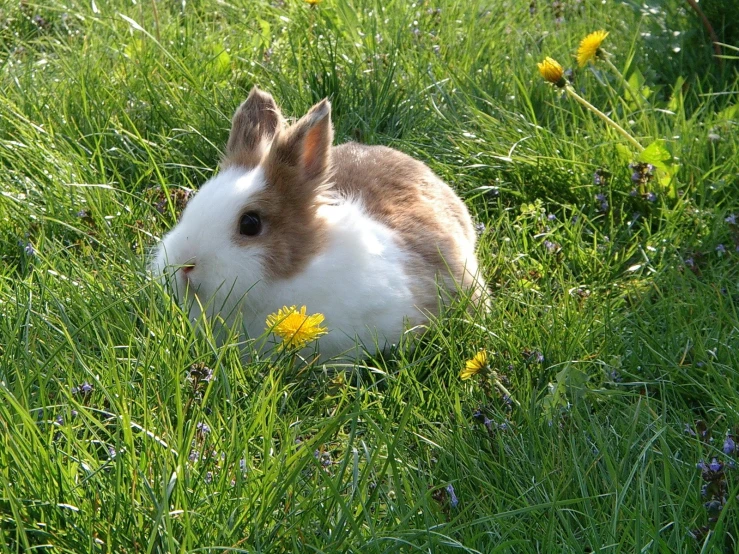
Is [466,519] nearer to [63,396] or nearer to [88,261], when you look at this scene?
[63,396]

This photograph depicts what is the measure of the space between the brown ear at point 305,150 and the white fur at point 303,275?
0.27ft

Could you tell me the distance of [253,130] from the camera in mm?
3361

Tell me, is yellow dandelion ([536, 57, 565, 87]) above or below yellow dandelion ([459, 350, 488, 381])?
above

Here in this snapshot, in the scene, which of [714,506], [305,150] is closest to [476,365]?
[714,506]

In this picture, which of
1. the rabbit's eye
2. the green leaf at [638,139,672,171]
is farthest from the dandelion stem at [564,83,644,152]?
the rabbit's eye

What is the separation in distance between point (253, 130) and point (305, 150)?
0.92 feet

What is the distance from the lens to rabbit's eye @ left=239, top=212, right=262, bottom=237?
3.02 meters

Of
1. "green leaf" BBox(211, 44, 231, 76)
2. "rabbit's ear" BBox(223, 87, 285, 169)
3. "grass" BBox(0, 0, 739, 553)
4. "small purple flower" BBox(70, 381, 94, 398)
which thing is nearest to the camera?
"grass" BBox(0, 0, 739, 553)

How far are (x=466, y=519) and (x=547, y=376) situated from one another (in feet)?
2.51

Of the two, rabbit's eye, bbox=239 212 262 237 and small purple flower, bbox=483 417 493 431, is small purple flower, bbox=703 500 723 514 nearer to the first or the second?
small purple flower, bbox=483 417 493 431

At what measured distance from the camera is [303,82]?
14.7 ft

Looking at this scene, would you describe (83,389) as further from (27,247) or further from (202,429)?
(27,247)

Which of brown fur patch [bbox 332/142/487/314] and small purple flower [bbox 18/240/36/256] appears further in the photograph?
brown fur patch [bbox 332/142/487/314]

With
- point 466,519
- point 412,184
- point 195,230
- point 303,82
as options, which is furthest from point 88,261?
point 466,519
